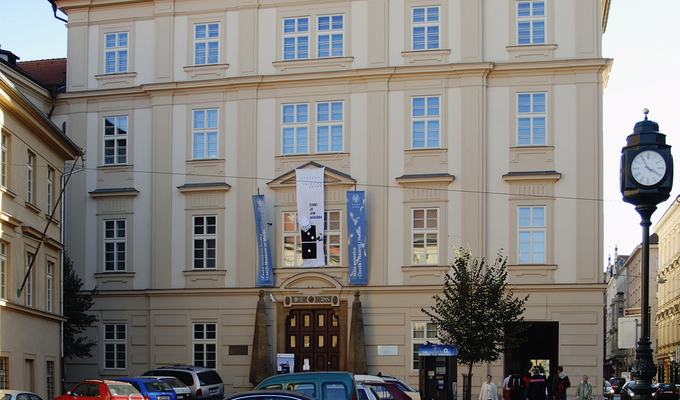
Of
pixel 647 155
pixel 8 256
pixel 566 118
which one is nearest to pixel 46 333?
pixel 8 256

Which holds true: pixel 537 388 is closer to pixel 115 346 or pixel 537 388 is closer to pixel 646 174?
pixel 646 174

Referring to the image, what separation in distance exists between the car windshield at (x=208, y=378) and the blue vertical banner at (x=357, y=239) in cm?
710

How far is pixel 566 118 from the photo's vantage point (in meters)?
38.0

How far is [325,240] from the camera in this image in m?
39.5

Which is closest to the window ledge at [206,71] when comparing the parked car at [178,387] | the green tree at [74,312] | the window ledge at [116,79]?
the window ledge at [116,79]

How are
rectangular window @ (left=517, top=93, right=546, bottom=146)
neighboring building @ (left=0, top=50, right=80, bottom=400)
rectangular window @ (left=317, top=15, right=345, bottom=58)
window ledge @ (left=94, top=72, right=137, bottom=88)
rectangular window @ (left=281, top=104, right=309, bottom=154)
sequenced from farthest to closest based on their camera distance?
window ledge @ (left=94, top=72, right=137, bottom=88), rectangular window @ (left=317, top=15, right=345, bottom=58), rectangular window @ (left=281, top=104, right=309, bottom=154), rectangular window @ (left=517, top=93, right=546, bottom=146), neighboring building @ (left=0, top=50, right=80, bottom=400)

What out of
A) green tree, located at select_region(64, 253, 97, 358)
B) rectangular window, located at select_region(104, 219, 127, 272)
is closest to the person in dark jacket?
green tree, located at select_region(64, 253, 97, 358)

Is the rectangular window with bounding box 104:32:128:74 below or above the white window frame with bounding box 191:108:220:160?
above

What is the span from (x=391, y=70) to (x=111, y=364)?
18204 millimetres

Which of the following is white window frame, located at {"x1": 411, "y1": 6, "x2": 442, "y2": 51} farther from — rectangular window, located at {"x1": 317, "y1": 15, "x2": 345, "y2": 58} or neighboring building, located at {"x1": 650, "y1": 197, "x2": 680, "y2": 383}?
neighboring building, located at {"x1": 650, "y1": 197, "x2": 680, "y2": 383}

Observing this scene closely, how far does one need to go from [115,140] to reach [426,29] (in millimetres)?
15284

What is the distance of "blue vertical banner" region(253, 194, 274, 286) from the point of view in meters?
39.4

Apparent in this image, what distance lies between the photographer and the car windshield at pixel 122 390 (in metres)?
26.7

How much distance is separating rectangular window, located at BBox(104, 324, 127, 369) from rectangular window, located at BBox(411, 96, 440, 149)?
1577cm
